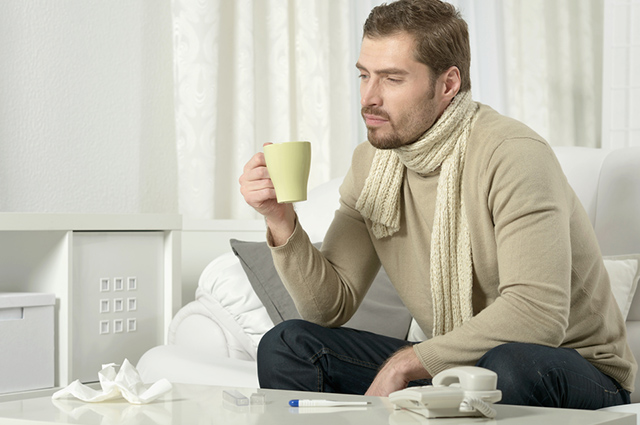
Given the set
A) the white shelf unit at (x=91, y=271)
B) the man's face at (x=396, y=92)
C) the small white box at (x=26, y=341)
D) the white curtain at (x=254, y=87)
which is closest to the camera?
the man's face at (x=396, y=92)

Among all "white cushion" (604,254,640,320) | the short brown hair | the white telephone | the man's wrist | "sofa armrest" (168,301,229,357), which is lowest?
"sofa armrest" (168,301,229,357)

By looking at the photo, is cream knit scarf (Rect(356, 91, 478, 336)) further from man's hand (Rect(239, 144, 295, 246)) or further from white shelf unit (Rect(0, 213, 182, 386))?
white shelf unit (Rect(0, 213, 182, 386))

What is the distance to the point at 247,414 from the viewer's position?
918 millimetres

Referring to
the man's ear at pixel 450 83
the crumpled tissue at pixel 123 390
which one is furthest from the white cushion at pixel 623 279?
the crumpled tissue at pixel 123 390

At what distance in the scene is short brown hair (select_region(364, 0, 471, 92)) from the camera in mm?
1440

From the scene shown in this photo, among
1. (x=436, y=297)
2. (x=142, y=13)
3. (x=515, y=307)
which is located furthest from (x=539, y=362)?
(x=142, y=13)

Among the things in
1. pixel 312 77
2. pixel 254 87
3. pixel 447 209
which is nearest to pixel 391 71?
pixel 447 209

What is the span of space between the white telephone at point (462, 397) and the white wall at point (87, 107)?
1.86 metres

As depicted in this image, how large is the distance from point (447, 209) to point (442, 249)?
0.23 ft

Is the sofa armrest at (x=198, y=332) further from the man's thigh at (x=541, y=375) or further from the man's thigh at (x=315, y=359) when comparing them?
the man's thigh at (x=541, y=375)

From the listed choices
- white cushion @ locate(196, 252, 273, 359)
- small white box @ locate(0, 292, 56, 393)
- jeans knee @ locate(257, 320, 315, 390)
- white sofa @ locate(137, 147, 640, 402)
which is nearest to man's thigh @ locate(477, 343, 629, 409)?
jeans knee @ locate(257, 320, 315, 390)

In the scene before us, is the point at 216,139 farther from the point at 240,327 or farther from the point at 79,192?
the point at 240,327

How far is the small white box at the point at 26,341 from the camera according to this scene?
1758 millimetres

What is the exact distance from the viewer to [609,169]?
1921mm
